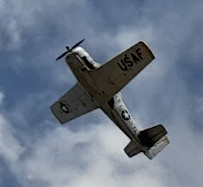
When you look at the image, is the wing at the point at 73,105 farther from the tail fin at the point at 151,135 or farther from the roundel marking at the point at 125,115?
the tail fin at the point at 151,135

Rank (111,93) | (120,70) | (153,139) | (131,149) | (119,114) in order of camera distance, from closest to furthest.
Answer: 1. (120,70)
2. (111,93)
3. (119,114)
4. (153,139)
5. (131,149)

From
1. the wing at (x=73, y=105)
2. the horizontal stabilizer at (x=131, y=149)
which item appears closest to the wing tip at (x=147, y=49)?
the wing at (x=73, y=105)

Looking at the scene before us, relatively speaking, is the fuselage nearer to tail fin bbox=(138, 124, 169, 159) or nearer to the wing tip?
tail fin bbox=(138, 124, 169, 159)

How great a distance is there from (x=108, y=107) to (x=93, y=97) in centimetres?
218

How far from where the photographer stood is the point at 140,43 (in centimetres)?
4175

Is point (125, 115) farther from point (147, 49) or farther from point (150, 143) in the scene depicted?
point (147, 49)

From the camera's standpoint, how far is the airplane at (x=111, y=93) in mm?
43531

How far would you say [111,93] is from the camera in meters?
45.6

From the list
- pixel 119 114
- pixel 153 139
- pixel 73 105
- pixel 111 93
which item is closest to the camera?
pixel 111 93

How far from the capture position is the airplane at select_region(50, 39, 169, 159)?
4353 centimetres

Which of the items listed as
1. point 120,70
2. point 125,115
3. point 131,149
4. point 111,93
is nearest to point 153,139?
point 131,149

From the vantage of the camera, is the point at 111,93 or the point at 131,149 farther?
the point at 131,149

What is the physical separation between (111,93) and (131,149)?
981 centimetres

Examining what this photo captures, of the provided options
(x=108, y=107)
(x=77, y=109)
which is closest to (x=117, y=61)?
(x=108, y=107)
